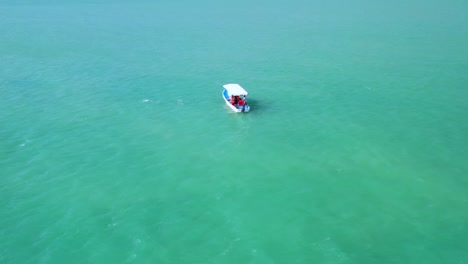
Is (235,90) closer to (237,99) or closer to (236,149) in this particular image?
(237,99)

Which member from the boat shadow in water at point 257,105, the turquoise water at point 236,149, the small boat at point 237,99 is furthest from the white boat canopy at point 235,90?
the turquoise water at point 236,149

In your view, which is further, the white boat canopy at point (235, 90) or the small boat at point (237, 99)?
the white boat canopy at point (235, 90)

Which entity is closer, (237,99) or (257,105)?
(237,99)

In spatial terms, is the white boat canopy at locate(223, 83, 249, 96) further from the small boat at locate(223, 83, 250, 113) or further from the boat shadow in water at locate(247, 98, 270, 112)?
the boat shadow in water at locate(247, 98, 270, 112)

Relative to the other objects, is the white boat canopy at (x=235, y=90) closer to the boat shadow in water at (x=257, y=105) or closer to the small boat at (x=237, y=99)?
the small boat at (x=237, y=99)

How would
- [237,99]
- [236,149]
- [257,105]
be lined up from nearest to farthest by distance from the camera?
1. [236,149]
2. [237,99]
3. [257,105]

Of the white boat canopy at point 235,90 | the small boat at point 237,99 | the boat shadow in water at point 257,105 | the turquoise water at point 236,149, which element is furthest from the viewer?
the boat shadow in water at point 257,105

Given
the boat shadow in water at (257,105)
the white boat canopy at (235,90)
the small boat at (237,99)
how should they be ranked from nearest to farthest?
1. the small boat at (237,99)
2. the white boat canopy at (235,90)
3. the boat shadow in water at (257,105)

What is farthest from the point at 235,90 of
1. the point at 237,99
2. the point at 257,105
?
the point at 257,105

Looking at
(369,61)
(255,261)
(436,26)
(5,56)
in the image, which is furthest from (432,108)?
(5,56)
